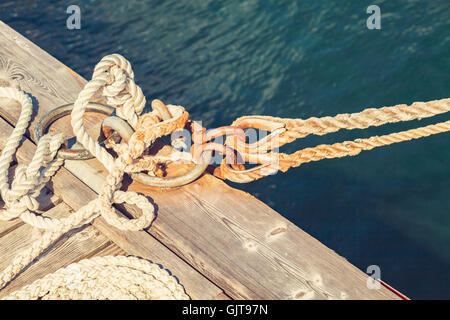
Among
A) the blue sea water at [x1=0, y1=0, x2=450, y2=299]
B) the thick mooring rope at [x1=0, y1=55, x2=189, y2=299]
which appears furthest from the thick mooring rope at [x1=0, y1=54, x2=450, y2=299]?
the blue sea water at [x1=0, y1=0, x2=450, y2=299]

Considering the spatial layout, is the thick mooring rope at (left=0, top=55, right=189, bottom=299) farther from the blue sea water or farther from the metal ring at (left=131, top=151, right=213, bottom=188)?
the blue sea water

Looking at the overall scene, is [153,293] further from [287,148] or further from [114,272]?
[287,148]

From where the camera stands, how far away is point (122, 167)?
212 cm

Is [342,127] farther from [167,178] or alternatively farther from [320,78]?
[320,78]

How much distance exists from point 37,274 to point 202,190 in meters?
0.89

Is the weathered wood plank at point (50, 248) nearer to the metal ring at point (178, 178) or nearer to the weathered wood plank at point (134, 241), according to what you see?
the weathered wood plank at point (134, 241)

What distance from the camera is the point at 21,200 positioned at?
2.13 meters

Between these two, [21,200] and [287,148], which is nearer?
[21,200]

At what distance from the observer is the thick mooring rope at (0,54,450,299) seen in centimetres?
190

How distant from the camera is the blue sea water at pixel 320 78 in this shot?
4027 mm

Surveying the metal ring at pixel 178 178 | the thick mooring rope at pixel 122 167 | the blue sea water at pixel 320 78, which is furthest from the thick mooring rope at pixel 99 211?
the blue sea water at pixel 320 78

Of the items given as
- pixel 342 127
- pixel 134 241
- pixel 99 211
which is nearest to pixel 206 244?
pixel 134 241

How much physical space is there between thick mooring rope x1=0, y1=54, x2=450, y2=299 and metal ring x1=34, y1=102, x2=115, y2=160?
69 mm
